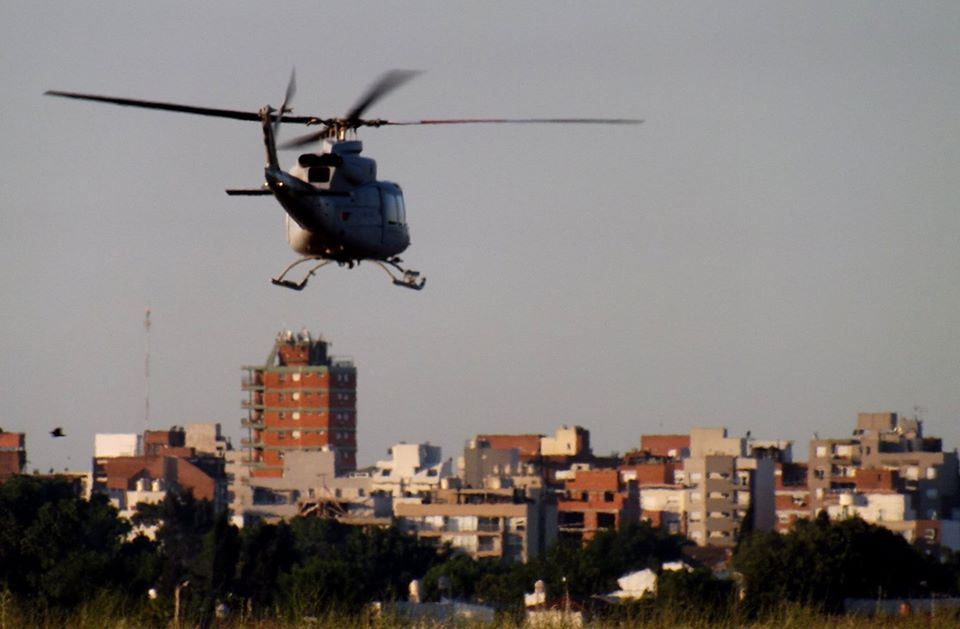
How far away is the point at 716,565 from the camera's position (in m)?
132

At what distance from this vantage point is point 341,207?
35000 millimetres

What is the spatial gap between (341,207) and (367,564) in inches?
3541

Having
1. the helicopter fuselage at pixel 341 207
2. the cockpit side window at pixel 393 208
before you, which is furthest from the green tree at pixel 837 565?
the helicopter fuselage at pixel 341 207

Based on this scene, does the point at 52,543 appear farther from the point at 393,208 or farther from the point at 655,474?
the point at 655,474

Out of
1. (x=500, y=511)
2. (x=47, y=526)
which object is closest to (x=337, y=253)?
(x=47, y=526)

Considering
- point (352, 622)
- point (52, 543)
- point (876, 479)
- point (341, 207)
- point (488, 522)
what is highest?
point (876, 479)

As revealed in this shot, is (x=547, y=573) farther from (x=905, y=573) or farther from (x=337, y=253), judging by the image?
(x=337, y=253)

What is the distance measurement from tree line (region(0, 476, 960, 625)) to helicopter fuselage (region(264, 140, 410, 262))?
2259 cm

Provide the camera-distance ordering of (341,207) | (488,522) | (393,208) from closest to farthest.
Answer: (341,207), (393,208), (488,522)

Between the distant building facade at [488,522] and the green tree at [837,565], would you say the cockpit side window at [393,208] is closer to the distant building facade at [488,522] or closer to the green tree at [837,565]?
the green tree at [837,565]

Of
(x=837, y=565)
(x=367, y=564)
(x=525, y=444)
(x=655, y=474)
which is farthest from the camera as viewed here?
(x=525, y=444)

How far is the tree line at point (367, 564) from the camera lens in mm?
74812

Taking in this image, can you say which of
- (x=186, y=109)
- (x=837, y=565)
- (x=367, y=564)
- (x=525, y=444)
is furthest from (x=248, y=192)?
(x=525, y=444)

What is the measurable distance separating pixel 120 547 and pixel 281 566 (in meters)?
15.4
